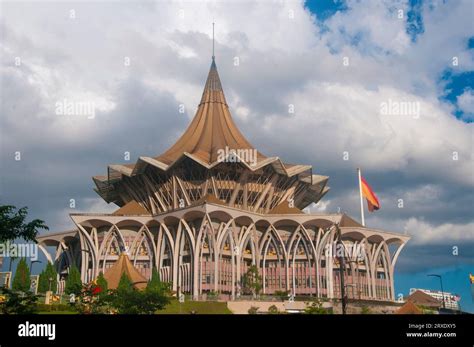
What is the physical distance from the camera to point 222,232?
71562mm

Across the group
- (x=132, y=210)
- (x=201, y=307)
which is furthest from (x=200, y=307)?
(x=132, y=210)

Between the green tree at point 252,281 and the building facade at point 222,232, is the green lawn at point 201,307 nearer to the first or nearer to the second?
the green tree at point 252,281

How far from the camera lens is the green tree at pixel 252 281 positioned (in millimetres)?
66188

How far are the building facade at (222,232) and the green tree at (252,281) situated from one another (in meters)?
2.07

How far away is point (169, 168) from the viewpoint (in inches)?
2990

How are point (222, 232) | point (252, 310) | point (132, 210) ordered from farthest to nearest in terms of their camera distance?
point (132, 210) → point (222, 232) → point (252, 310)

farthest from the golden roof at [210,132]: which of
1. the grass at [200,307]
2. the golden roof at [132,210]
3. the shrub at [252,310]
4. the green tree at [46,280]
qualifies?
the shrub at [252,310]

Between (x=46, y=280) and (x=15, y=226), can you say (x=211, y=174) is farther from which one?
(x=15, y=226)

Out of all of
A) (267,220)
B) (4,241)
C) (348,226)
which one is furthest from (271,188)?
(4,241)

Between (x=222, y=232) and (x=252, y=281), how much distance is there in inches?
284

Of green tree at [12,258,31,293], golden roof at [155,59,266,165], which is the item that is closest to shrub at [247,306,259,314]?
green tree at [12,258,31,293]
